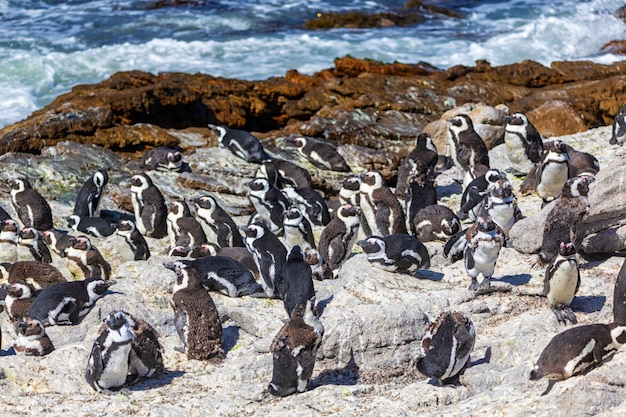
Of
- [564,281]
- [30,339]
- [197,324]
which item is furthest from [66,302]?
[564,281]

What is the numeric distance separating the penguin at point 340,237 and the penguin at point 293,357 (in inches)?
179

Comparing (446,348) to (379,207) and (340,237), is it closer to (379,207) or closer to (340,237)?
(340,237)

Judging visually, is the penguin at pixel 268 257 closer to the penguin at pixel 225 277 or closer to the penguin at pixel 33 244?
the penguin at pixel 225 277

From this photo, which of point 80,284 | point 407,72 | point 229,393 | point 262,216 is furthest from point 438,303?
point 407,72

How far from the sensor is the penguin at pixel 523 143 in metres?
17.1

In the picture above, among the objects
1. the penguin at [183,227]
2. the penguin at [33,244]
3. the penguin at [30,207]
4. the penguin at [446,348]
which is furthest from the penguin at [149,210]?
the penguin at [446,348]

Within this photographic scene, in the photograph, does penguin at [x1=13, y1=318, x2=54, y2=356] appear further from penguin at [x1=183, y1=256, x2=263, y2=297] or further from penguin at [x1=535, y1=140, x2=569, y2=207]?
penguin at [x1=535, y1=140, x2=569, y2=207]

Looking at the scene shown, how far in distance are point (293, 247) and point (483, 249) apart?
2.18m

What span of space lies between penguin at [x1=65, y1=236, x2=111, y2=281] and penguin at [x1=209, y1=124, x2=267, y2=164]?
5.38 metres

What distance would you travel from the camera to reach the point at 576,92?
23.9 meters

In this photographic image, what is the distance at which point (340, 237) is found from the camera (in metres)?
13.4

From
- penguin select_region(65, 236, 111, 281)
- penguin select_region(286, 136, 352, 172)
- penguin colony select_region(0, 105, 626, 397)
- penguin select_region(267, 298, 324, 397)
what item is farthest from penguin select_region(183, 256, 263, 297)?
penguin select_region(286, 136, 352, 172)

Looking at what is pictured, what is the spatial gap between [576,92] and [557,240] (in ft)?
43.9

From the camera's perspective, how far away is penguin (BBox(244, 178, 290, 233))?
50.2 ft
